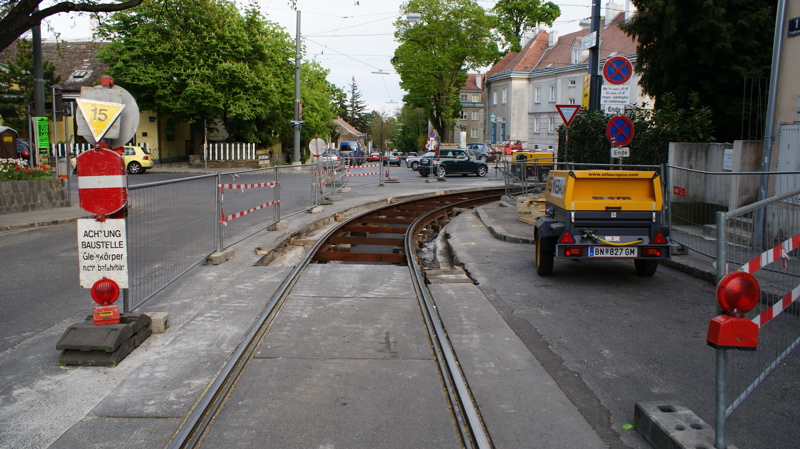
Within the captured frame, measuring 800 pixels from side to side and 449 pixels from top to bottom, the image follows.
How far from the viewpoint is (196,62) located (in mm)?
37094

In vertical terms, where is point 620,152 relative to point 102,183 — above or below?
above

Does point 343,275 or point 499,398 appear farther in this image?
point 343,275

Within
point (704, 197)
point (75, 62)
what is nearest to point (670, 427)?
point (704, 197)

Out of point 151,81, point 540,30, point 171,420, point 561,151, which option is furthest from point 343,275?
point 540,30

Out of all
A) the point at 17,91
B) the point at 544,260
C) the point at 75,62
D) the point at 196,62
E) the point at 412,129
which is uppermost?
the point at 75,62

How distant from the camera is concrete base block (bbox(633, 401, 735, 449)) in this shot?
350 cm

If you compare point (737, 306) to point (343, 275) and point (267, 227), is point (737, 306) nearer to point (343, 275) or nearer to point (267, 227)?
point (343, 275)

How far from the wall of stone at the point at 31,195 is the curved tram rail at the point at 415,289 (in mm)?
7813

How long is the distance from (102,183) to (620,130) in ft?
31.6

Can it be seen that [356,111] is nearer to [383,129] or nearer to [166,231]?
[383,129]

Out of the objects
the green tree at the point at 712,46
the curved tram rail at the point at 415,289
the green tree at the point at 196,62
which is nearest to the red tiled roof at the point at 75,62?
the green tree at the point at 196,62

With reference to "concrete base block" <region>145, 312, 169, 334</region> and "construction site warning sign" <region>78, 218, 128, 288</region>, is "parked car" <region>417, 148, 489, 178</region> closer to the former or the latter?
"concrete base block" <region>145, 312, 169, 334</region>

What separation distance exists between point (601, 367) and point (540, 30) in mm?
69377

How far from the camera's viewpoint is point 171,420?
13.3ft
